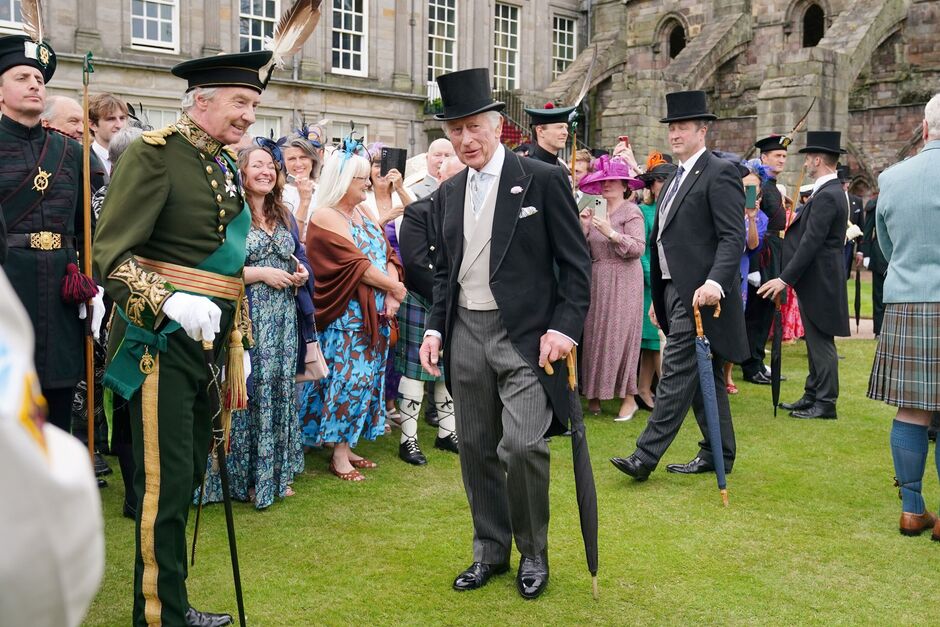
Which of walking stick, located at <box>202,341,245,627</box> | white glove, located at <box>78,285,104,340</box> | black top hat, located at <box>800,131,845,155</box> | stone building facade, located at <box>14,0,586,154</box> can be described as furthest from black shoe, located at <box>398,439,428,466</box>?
stone building facade, located at <box>14,0,586,154</box>

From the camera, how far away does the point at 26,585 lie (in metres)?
1.14

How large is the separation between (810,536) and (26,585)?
15.5ft

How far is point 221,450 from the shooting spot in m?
3.66

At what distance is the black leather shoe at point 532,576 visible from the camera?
4.28 m

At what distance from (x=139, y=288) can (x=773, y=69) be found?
20297 mm

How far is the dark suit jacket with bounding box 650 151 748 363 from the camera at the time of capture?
593 cm

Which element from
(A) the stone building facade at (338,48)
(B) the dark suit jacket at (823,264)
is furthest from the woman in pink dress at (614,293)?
(A) the stone building facade at (338,48)

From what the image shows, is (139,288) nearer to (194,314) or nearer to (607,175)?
(194,314)

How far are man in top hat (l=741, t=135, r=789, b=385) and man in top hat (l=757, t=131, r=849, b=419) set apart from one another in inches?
56.5

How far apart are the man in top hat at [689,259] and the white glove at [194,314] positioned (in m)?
3.36

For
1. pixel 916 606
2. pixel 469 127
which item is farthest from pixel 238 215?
pixel 916 606

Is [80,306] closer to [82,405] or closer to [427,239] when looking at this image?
[82,405]

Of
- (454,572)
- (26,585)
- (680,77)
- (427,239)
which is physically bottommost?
(454,572)

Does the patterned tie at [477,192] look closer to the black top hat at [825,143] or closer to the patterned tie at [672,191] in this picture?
the patterned tie at [672,191]
